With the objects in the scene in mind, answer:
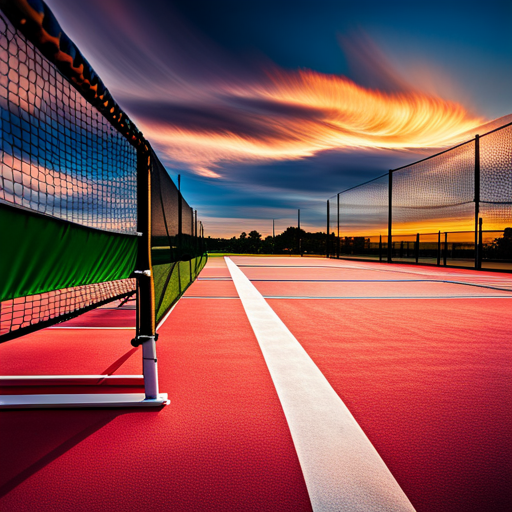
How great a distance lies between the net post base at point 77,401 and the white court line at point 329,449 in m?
0.90

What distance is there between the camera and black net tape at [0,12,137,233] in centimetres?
257

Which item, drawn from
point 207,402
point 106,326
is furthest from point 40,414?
point 106,326

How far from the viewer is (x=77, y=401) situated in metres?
2.32

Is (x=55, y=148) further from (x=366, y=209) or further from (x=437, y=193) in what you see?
(x=366, y=209)

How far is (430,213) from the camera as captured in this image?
21828 mm

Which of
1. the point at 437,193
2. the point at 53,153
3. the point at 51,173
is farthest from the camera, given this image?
the point at 437,193

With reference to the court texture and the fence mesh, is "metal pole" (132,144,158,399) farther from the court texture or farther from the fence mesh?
the fence mesh

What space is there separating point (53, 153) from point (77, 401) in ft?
8.19

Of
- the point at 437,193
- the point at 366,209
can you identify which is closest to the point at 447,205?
the point at 437,193

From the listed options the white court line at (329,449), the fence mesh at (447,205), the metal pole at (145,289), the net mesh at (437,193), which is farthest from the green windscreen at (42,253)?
the net mesh at (437,193)

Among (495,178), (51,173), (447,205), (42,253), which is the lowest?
(42,253)

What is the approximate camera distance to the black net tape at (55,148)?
101 inches

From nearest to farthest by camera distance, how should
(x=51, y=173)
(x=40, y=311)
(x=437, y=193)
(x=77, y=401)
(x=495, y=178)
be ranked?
1. (x=77, y=401)
2. (x=40, y=311)
3. (x=51, y=173)
4. (x=495, y=178)
5. (x=437, y=193)

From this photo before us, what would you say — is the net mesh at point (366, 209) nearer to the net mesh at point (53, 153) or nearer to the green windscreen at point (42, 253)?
the net mesh at point (53, 153)
